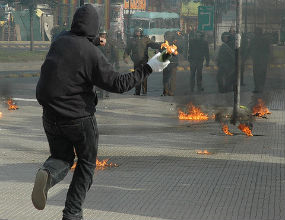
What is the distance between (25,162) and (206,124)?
566 cm

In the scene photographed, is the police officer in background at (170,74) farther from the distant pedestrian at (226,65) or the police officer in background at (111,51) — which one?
the distant pedestrian at (226,65)

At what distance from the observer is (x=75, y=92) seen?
6.40 meters

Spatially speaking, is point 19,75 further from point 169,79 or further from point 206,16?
point 206,16

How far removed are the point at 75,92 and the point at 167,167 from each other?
403cm

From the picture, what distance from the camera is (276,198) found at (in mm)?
→ 8188

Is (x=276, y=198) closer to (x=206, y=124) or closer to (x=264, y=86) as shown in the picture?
(x=206, y=124)

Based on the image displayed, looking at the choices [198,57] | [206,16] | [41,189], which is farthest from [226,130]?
[41,189]

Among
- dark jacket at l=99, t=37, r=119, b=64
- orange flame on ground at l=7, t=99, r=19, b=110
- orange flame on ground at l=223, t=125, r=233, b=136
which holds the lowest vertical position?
orange flame on ground at l=7, t=99, r=19, b=110

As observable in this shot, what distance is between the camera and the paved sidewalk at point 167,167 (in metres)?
7.64

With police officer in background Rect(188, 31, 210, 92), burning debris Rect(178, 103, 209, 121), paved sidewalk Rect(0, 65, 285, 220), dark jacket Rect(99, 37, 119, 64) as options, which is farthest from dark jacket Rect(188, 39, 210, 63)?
burning debris Rect(178, 103, 209, 121)

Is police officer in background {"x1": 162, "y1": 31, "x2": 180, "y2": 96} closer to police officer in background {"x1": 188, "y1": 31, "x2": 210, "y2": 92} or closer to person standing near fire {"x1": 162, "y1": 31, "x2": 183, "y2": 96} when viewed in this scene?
person standing near fire {"x1": 162, "y1": 31, "x2": 183, "y2": 96}

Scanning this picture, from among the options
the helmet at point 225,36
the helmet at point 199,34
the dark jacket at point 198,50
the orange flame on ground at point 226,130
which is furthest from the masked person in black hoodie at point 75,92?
the helmet at point 199,34

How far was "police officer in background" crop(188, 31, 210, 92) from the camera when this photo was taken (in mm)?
19828

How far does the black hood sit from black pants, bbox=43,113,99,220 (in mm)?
670
